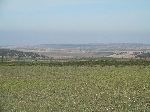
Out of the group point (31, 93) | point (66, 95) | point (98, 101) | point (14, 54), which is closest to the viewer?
point (98, 101)

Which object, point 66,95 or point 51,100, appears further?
point 66,95

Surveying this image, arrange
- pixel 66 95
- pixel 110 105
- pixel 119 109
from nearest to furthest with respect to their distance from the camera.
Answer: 1. pixel 119 109
2. pixel 110 105
3. pixel 66 95

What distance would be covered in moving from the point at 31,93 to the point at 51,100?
573 cm

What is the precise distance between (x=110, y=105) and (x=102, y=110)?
193 centimetres

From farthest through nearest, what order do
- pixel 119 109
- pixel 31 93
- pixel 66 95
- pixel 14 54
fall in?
pixel 14 54
pixel 31 93
pixel 66 95
pixel 119 109

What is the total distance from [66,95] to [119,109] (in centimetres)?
885

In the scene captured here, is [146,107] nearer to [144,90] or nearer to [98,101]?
[98,101]

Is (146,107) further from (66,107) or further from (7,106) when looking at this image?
(7,106)

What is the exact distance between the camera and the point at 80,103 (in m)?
29.1

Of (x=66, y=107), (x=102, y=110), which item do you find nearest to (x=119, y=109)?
(x=102, y=110)

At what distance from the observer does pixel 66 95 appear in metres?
33.9

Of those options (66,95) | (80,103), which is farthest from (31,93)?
(80,103)

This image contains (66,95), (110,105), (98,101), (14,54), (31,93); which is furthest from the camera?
(14,54)

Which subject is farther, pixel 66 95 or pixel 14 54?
pixel 14 54
